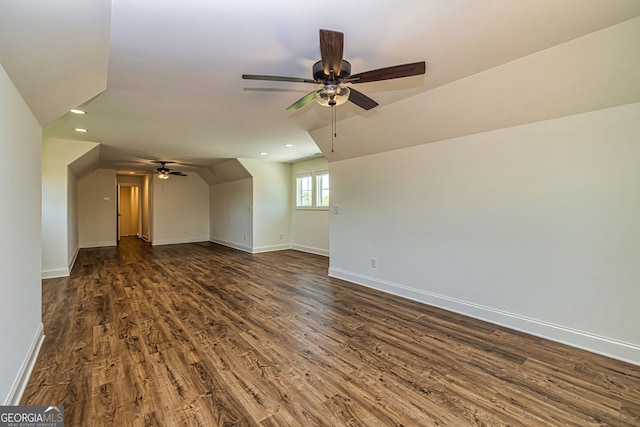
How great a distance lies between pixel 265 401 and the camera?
182 centimetres

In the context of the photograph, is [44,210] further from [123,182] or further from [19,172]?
[123,182]

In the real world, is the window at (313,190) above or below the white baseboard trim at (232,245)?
above

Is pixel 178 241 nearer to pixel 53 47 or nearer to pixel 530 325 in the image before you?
pixel 53 47

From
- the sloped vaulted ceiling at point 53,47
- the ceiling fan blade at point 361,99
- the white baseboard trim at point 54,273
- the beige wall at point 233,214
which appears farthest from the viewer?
the beige wall at point 233,214

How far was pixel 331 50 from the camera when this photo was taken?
68.0 inches

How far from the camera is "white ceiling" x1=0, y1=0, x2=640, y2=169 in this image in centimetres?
164

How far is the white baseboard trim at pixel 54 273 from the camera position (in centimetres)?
484

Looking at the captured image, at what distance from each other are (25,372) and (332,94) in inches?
118

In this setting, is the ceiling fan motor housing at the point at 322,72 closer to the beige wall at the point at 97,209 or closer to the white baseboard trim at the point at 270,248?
the white baseboard trim at the point at 270,248

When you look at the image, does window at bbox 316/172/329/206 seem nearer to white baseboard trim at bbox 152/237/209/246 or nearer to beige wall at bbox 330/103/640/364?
beige wall at bbox 330/103/640/364

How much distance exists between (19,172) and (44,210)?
12.8ft

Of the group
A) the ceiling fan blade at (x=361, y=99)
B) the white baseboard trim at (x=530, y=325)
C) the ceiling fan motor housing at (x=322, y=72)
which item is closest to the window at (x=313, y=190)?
the white baseboard trim at (x=530, y=325)

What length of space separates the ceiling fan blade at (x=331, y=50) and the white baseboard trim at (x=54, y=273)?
593 cm

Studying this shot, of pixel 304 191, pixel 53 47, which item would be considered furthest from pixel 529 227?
pixel 304 191
